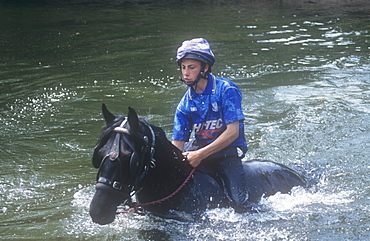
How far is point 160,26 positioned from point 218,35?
128 inches

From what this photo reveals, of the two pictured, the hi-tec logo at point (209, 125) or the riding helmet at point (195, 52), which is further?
the hi-tec logo at point (209, 125)

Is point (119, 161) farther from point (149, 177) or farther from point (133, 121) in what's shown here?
point (149, 177)

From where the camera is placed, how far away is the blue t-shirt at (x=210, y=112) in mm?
5598

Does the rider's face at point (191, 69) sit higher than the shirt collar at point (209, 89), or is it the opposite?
the rider's face at point (191, 69)

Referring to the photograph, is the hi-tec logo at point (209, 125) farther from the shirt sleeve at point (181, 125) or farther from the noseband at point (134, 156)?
the noseband at point (134, 156)

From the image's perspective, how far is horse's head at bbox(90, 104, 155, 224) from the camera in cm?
444

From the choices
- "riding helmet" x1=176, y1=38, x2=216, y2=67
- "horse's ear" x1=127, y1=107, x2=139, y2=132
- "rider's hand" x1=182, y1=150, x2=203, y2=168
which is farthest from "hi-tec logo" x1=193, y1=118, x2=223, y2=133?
"horse's ear" x1=127, y1=107, x2=139, y2=132

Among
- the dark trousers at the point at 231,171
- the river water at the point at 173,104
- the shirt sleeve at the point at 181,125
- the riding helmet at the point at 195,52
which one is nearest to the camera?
the riding helmet at the point at 195,52

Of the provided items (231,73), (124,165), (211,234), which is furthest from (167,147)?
(231,73)

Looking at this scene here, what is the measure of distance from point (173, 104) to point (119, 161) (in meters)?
7.17

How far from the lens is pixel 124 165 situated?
14.9ft

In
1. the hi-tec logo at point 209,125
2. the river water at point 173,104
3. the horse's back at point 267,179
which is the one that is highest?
the hi-tec logo at point 209,125

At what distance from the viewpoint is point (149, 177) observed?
16.5ft

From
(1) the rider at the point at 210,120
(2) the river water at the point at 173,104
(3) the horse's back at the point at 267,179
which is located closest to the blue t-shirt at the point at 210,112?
(1) the rider at the point at 210,120
